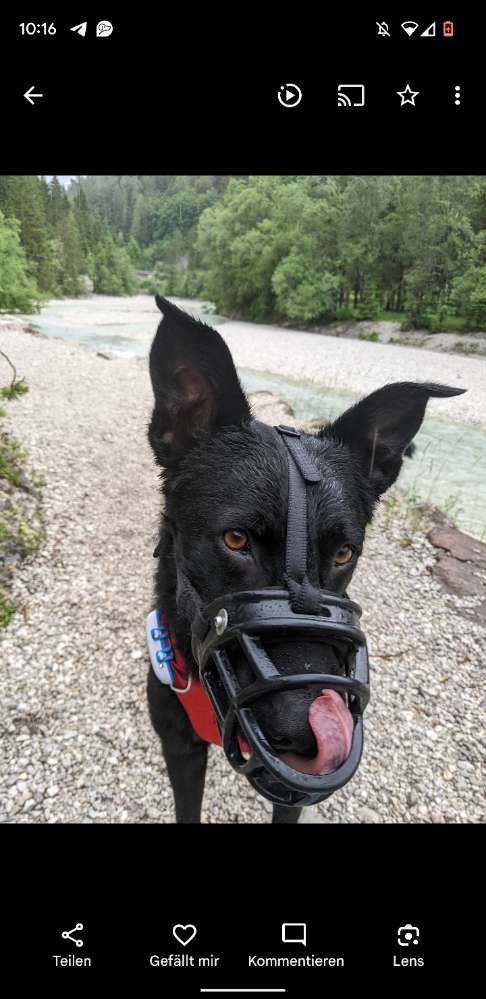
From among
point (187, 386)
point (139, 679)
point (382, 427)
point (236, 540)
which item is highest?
point (187, 386)

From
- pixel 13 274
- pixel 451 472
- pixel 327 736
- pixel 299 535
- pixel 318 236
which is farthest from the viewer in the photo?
pixel 318 236

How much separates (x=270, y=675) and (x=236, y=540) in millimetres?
532

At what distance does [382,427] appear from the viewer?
2.21m

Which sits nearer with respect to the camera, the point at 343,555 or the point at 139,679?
the point at 343,555

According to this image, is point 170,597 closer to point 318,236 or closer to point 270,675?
point 270,675

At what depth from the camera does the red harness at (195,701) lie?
2.19 meters

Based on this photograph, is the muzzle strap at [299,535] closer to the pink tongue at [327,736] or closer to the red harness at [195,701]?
the pink tongue at [327,736]
